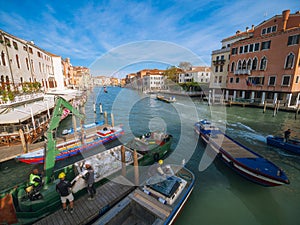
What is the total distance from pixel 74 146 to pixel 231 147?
11508 millimetres

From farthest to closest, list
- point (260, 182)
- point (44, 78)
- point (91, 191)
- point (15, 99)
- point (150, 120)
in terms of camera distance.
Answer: point (44, 78) < point (150, 120) < point (15, 99) < point (260, 182) < point (91, 191)

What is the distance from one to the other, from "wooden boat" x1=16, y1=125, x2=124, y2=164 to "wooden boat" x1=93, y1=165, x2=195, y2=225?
588cm

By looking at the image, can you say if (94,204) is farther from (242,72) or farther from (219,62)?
(219,62)

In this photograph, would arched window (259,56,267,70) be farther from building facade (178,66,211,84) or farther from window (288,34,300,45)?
building facade (178,66,211,84)

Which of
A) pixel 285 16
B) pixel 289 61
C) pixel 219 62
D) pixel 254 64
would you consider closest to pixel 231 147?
pixel 289 61

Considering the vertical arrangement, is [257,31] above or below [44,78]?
above

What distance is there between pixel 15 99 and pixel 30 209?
13.3 m

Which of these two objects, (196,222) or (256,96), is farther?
(256,96)

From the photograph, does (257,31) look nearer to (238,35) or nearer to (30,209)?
(238,35)

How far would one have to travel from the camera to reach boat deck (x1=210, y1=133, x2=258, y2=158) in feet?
29.4

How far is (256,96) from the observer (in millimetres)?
27438

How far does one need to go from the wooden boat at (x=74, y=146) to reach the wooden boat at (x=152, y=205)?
5875mm

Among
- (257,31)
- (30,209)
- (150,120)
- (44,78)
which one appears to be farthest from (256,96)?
(44,78)

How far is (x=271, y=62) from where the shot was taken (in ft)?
79.5
